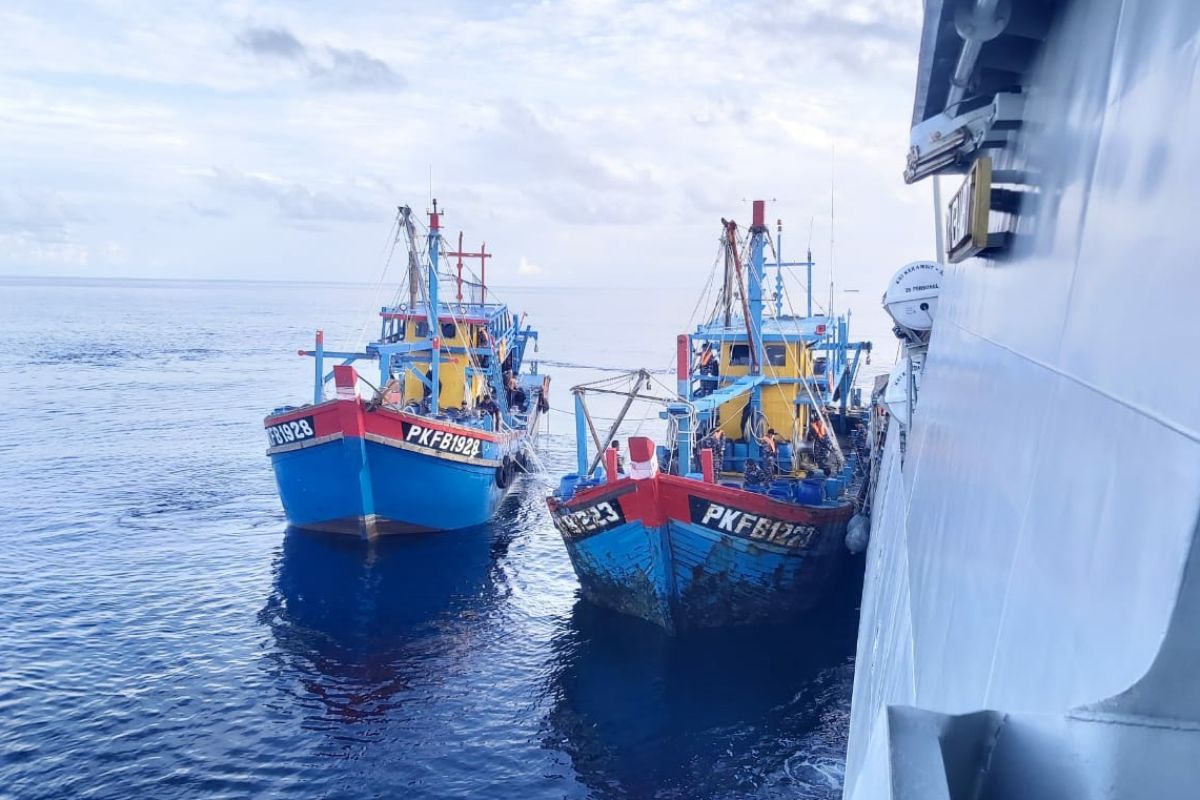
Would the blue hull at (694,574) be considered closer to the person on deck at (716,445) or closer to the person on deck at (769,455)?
the person on deck at (769,455)

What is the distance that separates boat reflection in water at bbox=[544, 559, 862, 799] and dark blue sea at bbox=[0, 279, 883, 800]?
0.15 feet

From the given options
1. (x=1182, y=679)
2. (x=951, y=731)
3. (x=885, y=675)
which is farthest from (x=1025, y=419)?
(x=885, y=675)

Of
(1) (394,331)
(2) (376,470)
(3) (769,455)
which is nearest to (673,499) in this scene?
(3) (769,455)

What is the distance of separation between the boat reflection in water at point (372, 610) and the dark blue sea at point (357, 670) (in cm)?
7

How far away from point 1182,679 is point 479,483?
24.9 metres

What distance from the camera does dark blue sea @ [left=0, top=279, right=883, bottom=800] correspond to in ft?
43.2

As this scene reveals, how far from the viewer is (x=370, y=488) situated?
24.0 meters

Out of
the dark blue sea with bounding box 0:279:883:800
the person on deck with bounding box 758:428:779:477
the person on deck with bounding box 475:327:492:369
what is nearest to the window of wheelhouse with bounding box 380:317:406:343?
the person on deck with bounding box 475:327:492:369

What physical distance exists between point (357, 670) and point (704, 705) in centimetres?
695

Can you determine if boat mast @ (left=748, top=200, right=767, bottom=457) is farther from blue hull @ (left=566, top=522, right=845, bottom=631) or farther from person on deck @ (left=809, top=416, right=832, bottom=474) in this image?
blue hull @ (left=566, top=522, right=845, bottom=631)

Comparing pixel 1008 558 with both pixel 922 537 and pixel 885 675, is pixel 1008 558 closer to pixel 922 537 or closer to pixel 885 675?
pixel 922 537

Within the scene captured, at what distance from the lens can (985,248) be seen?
4883 mm

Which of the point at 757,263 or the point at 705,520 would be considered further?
the point at 757,263

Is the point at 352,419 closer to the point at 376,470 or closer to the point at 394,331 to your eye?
the point at 376,470
